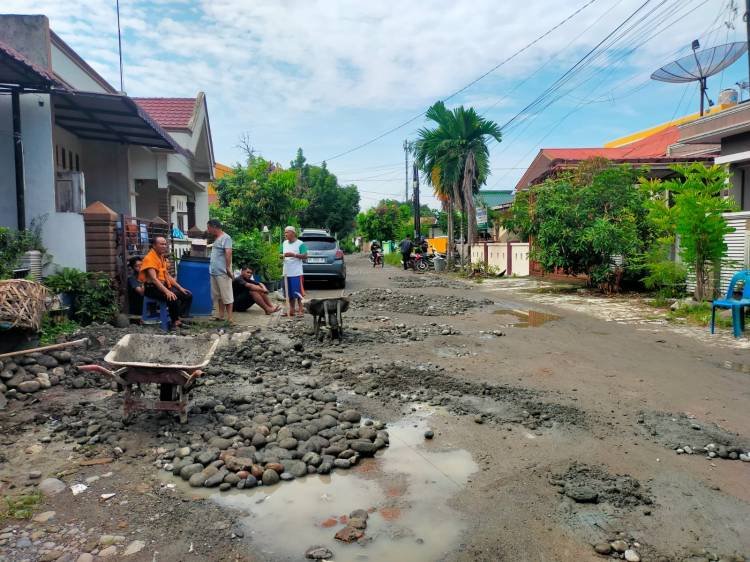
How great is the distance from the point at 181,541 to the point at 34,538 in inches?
30.2

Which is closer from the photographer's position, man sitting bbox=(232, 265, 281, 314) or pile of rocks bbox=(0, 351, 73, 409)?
pile of rocks bbox=(0, 351, 73, 409)

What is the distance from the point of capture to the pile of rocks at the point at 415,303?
39.3 ft

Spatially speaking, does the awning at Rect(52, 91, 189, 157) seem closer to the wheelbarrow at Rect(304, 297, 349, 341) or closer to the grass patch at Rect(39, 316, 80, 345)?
the grass patch at Rect(39, 316, 80, 345)

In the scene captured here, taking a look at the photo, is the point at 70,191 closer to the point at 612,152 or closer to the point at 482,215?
the point at 482,215

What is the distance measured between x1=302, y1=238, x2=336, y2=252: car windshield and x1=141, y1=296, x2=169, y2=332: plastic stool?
8217 mm

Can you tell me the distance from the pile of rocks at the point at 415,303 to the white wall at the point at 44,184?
19.7ft

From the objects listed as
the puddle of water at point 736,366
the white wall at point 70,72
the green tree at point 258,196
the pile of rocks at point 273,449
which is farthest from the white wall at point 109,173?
the puddle of water at point 736,366

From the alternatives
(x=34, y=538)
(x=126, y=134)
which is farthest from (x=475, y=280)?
(x=34, y=538)

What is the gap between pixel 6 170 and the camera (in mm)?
8414

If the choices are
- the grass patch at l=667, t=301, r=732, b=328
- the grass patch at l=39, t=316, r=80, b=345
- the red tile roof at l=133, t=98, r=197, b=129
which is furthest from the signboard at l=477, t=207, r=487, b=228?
the grass patch at l=39, t=316, r=80, b=345

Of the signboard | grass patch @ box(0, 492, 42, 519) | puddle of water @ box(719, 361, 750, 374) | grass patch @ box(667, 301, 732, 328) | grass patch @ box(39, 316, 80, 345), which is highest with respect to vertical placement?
the signboard

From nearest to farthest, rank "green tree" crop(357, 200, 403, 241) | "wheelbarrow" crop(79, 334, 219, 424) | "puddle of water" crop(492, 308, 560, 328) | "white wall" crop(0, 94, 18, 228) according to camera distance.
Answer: "wheelbarrow" crop(79, 334, 219, 424) < "white wall" crop(0, 94, 18, 228) < "puddle of water" crop(492, 308, 560, 328) < "green tree" crop(357, 200, 403, 241)

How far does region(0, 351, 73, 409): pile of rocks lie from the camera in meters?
5.23

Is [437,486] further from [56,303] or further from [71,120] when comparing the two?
[71,120]
